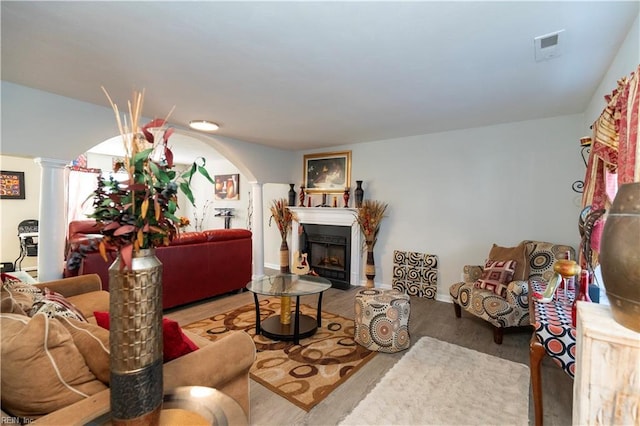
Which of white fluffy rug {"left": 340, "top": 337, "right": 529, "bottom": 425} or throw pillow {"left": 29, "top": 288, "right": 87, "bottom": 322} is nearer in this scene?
throw pillow {"left": 29, "top": 288, "right": 87, "bottom": 322}

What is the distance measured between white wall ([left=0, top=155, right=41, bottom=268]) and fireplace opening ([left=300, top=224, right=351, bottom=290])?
5170 mm

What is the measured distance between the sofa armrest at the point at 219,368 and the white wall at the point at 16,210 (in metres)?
6.22

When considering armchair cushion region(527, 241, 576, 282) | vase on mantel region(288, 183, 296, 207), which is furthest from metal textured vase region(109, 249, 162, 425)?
vase on mantel region(288, 183, 296, 207)

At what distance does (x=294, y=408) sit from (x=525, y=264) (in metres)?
2.76

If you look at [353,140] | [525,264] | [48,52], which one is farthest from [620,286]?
[353,140]

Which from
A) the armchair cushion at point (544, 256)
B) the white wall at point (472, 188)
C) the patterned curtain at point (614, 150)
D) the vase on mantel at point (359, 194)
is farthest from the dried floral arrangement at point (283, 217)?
the patterned curtain at point (614, 150)

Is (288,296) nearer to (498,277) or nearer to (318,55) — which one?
(318,55)

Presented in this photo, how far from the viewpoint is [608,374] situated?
2.58ft

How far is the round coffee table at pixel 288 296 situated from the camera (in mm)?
2742

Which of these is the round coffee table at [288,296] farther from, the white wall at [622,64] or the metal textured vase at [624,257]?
the white wall at [622,64]

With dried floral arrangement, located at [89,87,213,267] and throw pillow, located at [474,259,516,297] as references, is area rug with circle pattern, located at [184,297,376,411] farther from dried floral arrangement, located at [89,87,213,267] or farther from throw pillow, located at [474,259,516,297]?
dried floral arrangement, located at [89,87,213,267]

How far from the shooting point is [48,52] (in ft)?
6.58

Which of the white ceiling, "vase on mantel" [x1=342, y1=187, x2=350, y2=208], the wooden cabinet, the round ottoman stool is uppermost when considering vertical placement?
the white ceiling

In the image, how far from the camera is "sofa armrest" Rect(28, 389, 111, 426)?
0.93m
